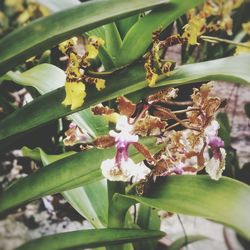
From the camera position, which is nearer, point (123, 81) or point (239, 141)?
point (123, 81)

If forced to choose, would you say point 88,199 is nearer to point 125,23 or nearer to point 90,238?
point 90,238

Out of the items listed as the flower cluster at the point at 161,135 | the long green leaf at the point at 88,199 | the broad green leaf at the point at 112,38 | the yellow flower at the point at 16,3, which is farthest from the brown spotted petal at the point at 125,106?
the yellow flower at the point at 16,3

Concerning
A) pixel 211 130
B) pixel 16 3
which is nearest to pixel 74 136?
pixel 211 130

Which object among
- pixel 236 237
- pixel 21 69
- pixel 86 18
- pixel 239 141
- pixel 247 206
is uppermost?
pixel 21 69

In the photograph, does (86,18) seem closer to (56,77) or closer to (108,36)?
(108,36)

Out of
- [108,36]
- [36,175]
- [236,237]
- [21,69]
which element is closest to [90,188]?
[36,175]

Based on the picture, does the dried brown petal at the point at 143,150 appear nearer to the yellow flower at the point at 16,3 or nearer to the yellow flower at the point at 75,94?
the yellow flower at the point at 75,94

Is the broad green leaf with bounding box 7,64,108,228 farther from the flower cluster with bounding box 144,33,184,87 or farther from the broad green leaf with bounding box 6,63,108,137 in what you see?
the flower cluster with bounding box 144,33,184,87
